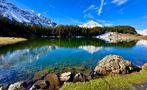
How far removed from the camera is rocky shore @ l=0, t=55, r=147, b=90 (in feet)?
98.5

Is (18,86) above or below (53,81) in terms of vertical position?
above

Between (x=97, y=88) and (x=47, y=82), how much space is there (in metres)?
8.14

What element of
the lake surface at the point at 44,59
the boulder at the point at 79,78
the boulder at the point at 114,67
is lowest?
the lake surface at the point at 44,59

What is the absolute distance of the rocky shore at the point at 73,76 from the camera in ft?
98.5

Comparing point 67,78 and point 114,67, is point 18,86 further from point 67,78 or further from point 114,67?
point 114,67

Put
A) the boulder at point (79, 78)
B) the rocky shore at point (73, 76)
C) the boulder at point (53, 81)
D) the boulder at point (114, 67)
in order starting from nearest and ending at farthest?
the rocky shore at point (73, 76)
the boulder at point (53, 81)
the boulder at point (79, 78)
the boulder at point (114, 67)

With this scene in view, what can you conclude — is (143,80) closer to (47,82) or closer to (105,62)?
(105,62)

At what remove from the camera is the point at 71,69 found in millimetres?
Answer: 43406

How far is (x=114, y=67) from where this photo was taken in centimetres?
4044

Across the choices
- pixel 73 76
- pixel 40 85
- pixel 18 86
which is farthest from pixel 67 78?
pixel 18 86

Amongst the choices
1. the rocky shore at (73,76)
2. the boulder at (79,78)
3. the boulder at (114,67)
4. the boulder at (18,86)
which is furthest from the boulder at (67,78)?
the boulder at (114,67)

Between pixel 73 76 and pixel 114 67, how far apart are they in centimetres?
996

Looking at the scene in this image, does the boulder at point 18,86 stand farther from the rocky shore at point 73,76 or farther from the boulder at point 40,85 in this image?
the boulder at point 40,85

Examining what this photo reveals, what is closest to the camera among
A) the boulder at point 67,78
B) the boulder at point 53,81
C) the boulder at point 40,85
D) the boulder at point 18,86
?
the boulder at point 18,86
